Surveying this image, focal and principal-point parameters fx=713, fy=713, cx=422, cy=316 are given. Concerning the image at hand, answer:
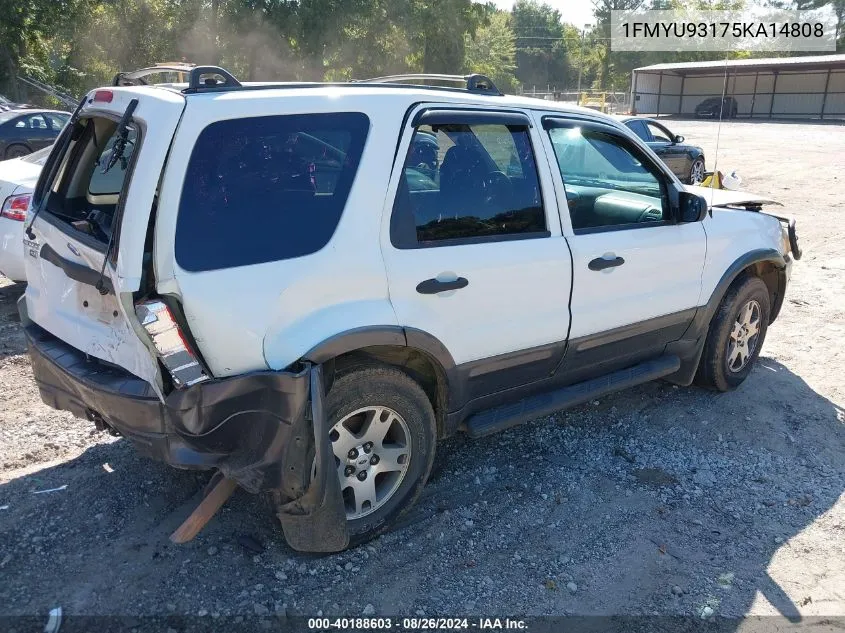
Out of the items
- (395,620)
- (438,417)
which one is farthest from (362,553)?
(438,417)

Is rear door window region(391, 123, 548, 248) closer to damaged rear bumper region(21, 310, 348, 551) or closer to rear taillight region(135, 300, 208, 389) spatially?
damaged rear bumper region(21, 310, 348, 551)

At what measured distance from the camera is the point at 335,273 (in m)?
2.94

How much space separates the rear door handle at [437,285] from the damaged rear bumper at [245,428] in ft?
2.05

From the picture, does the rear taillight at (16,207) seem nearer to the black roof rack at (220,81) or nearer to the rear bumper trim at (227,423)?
the black roof rack at (220,81)

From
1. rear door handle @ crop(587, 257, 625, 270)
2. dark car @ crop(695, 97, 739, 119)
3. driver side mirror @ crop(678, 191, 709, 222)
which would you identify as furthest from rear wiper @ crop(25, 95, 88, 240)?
dark car @ crop(695, 97, 739, 119)

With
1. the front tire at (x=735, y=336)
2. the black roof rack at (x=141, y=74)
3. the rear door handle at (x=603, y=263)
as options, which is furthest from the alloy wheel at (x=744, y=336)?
the black roof rack at (x=141, y=74)

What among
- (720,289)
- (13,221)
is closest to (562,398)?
(720,289)

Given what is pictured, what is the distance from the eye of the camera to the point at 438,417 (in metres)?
3.56

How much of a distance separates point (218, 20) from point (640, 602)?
111ft

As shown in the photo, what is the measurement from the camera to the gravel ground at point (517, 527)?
299 centimetres

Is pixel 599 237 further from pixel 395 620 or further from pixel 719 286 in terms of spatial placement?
pixel 395 620

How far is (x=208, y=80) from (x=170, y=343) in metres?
1.25

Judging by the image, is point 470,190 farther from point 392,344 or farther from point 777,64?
point 777,64

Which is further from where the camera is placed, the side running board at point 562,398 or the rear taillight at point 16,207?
the rear taillight at point 16,207
